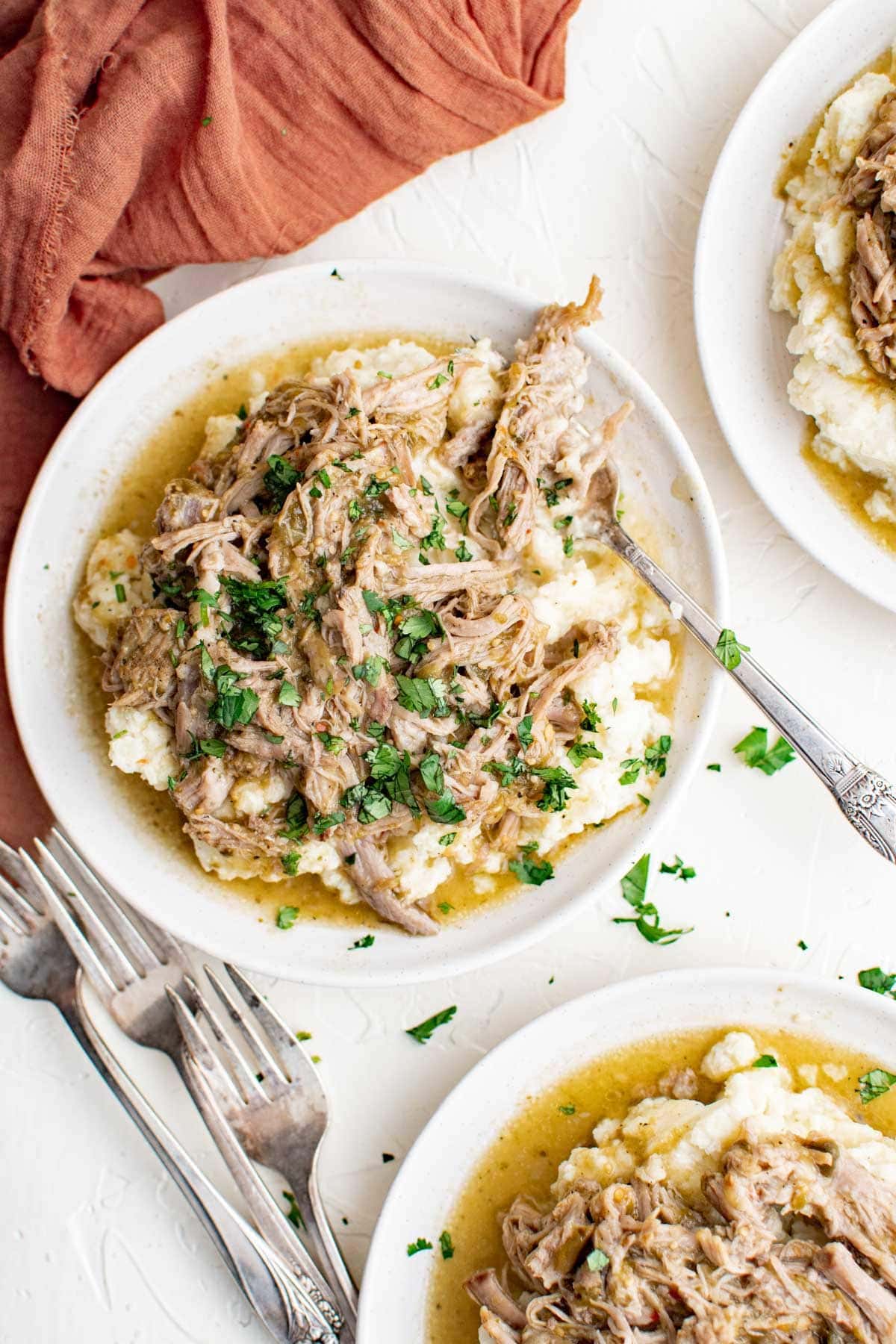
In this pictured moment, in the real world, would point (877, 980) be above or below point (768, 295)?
below

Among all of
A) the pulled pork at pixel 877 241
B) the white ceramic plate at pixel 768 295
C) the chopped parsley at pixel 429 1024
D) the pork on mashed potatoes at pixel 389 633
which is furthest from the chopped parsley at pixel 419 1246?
the pulled pork at pixel 877 241

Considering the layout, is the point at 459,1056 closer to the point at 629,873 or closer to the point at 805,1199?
the point at 629,873

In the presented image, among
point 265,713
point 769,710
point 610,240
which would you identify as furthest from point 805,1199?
point 610,240

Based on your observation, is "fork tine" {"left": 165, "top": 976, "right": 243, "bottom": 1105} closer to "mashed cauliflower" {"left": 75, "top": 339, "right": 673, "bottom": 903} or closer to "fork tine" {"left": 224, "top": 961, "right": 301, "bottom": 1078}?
"fork tine" {"left": 224, "top": 961, "right": 301, "bottom": 1078}

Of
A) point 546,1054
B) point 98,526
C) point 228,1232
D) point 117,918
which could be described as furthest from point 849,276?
point 228,1232

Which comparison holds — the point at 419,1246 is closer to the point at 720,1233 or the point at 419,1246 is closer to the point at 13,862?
the point at 720,1233

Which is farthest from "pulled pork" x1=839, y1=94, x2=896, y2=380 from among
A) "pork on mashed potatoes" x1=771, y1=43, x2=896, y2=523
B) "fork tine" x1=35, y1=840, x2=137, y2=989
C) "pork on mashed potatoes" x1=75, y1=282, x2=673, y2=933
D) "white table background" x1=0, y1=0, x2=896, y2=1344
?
"fork tine" x1=35, y1=840, x2=137, y2=989

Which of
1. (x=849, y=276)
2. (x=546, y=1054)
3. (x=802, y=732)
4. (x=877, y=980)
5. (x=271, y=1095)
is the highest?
(x=849, y=276)

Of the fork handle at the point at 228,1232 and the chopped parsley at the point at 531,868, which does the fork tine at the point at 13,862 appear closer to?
the fork handle at the point at 228,1232
